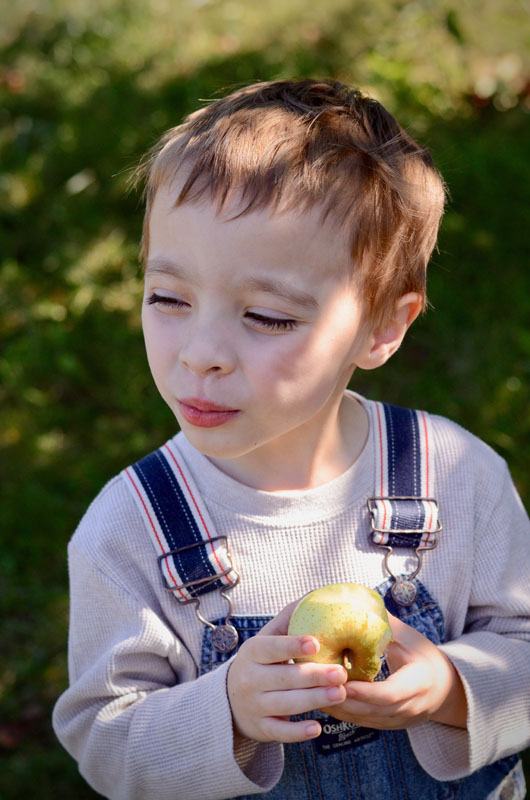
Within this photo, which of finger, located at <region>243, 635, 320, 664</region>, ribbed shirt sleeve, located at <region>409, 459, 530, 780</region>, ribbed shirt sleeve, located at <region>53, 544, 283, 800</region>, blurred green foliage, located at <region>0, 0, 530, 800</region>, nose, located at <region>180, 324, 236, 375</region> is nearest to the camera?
finger, located at <region>243, 635, 320, 664</region>

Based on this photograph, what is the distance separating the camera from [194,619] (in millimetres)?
1749

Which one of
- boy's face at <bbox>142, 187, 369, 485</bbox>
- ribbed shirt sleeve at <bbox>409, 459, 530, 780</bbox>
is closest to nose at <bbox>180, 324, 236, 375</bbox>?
boy's face at <bbox>142, 187, 369, 485</bbox>

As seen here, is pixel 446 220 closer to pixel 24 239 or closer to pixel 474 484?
pixel 24 239

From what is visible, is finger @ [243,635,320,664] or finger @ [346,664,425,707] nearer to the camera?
finger @ [243,635,320,664]

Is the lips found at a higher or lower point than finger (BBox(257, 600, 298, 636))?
higher

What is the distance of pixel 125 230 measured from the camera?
13.3 feet

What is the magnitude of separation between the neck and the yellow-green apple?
345 mm

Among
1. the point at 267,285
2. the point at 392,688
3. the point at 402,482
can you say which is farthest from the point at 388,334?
the point at 392,688

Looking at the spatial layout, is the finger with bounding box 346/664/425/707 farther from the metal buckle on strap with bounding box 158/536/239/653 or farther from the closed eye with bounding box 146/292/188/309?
the closed eye with bounding box 146/292/188/309

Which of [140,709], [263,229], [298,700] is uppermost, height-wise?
[263,229]

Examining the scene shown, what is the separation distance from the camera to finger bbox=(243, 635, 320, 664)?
1410 mm

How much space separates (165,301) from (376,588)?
0.70 m

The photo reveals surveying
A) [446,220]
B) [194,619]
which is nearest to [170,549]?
[194,619]

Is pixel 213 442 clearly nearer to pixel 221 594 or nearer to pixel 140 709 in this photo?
pixel 221 594
